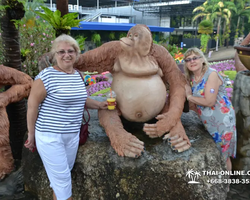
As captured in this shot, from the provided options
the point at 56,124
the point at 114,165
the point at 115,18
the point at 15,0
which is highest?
the point at 115,18

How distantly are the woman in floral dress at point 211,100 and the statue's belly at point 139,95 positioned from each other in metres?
0.33

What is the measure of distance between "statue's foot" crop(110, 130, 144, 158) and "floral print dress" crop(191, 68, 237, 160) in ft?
2.56

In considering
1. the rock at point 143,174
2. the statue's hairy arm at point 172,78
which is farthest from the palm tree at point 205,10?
the rock at point 143,174

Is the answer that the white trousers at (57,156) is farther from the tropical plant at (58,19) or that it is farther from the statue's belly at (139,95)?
the tropical plant at (58,19)

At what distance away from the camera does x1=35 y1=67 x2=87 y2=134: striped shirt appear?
5.66ft

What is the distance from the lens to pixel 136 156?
2.05 metres

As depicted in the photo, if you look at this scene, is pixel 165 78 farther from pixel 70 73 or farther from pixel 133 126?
pixel 70 73

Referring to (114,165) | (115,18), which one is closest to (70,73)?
(114,165)

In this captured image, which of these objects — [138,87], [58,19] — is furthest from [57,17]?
[138,87]

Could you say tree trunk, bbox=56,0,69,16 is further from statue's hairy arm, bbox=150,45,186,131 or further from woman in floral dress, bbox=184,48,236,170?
woman in floral dress, bbox=184,48,236,170

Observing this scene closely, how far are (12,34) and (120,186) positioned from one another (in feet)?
7.10

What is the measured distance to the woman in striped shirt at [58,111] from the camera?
1.73m

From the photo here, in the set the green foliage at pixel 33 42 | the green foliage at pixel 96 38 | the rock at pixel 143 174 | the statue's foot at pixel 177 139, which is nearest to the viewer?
the rock at pixel 143 174

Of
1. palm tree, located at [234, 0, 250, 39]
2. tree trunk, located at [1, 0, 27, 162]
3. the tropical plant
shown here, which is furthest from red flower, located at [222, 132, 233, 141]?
palm tree, located at [234, 0, 250, 39]
